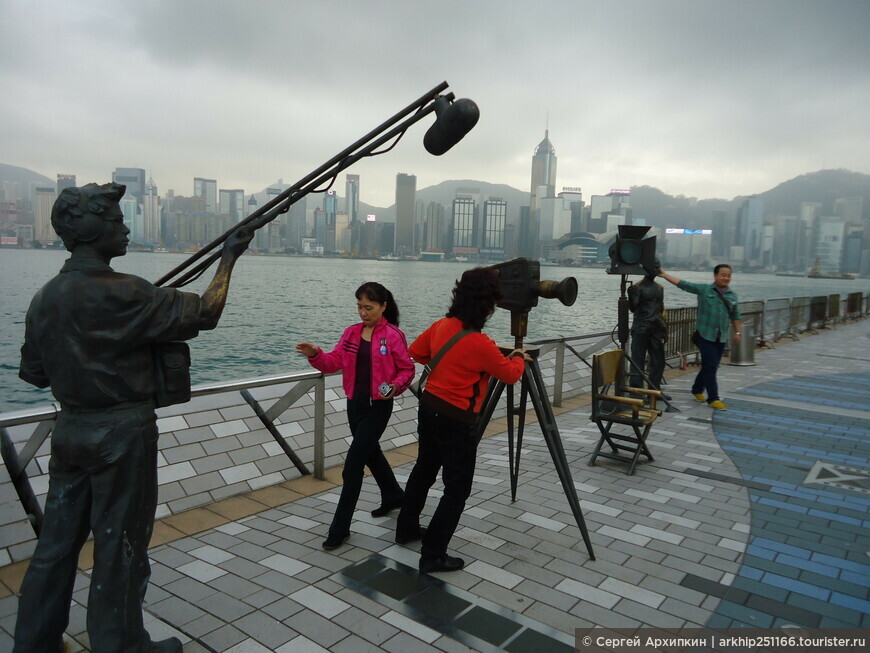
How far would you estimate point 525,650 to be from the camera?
2.95m

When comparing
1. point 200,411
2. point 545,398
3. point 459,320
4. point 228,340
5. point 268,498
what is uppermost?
point 459,320

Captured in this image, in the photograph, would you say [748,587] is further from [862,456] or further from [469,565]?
[862,456]

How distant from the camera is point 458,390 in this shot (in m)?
3.60

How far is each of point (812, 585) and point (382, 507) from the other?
9.24ft

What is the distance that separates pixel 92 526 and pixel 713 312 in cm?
801

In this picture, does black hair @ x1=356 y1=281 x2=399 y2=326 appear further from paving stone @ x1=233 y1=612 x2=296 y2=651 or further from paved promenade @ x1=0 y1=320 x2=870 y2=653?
paving stone @ x1=233 y1=612 x2=296 y2=651

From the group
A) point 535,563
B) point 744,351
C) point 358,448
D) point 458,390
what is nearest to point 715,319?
point 744,351

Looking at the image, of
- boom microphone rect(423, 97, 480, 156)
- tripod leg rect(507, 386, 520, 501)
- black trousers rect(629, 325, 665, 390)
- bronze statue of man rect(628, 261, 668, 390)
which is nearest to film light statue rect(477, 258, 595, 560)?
tripod leg rect(507, 386, 520, 501)

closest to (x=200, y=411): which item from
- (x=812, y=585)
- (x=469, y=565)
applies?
(x=469, y=565)

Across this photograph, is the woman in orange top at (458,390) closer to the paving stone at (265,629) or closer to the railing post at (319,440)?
the paving stone at (265,629)

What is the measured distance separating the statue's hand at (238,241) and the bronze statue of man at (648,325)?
6.66 meters

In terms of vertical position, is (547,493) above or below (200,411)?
below

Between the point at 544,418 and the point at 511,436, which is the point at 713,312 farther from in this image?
the point at 544,418

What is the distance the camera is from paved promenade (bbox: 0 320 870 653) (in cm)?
315
